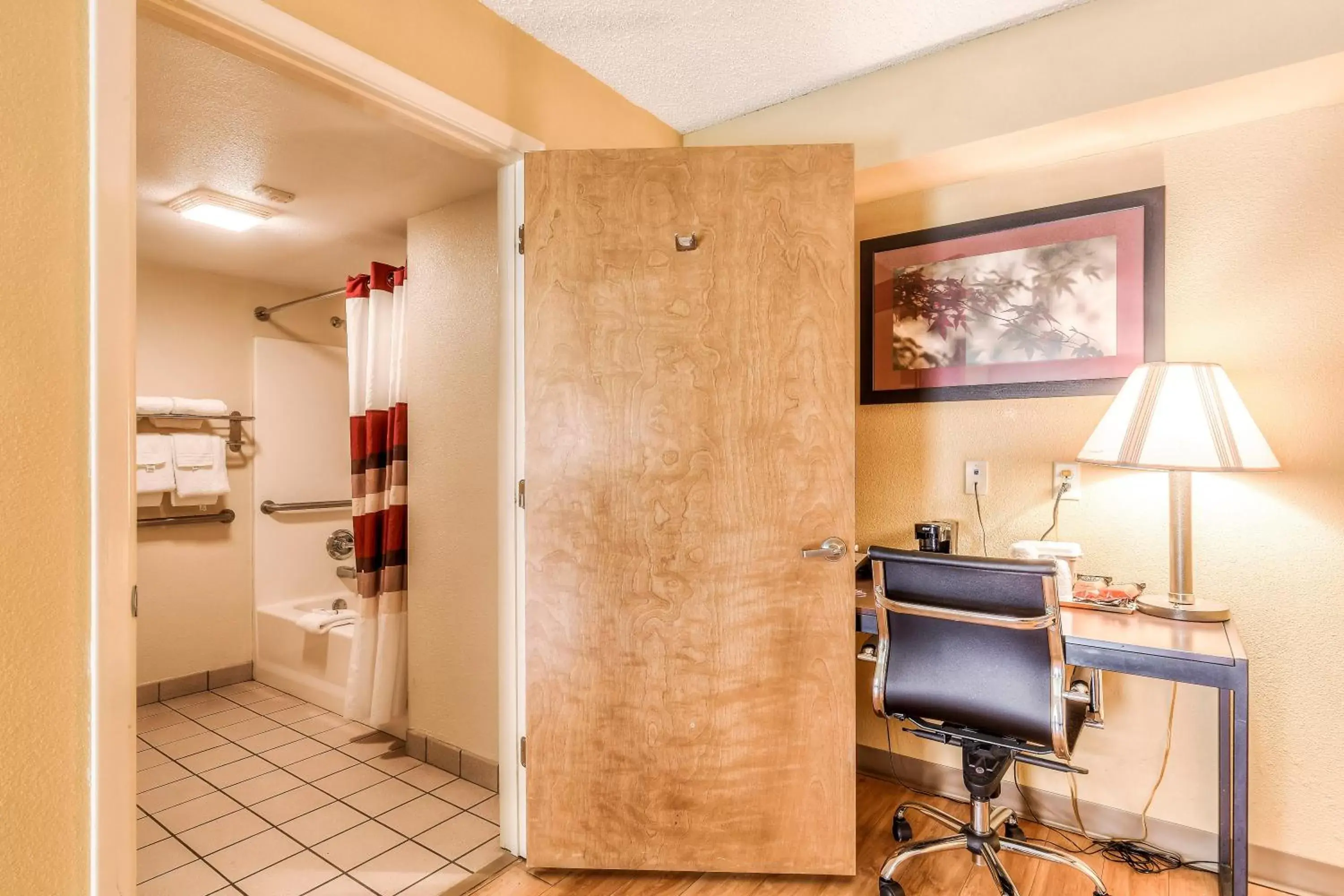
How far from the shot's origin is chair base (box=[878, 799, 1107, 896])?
168cm

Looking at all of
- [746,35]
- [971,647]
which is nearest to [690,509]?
[971,647]

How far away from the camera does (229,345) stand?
378cm

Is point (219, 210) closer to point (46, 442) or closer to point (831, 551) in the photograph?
point (46, 442)

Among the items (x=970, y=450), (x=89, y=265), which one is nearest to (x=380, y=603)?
(x=89, y=265)

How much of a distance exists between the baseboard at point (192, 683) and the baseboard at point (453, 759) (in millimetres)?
1622

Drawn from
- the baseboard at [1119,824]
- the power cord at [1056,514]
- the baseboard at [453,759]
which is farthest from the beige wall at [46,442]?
the power cord at [1056,514]

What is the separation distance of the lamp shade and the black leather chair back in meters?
0.50

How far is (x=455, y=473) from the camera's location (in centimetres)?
265

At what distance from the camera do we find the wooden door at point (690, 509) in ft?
6.11

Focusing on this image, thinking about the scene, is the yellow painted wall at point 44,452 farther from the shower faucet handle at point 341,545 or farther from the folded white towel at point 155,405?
the shower faucet handle at point 341,545

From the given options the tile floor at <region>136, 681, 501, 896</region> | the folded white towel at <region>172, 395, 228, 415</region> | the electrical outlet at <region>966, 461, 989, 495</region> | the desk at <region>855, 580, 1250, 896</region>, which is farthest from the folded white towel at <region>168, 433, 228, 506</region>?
the electrical outlet at <region>966, 461, 989, 495</region>

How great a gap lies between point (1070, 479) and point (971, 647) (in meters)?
0.79

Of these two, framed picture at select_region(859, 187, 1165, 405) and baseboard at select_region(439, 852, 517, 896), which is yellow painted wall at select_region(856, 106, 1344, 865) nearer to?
framed picture at select_region(859, 187, 1165, 405)

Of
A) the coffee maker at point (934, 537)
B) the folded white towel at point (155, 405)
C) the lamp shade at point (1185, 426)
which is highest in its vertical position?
the folded white towel at point (155, 405)
